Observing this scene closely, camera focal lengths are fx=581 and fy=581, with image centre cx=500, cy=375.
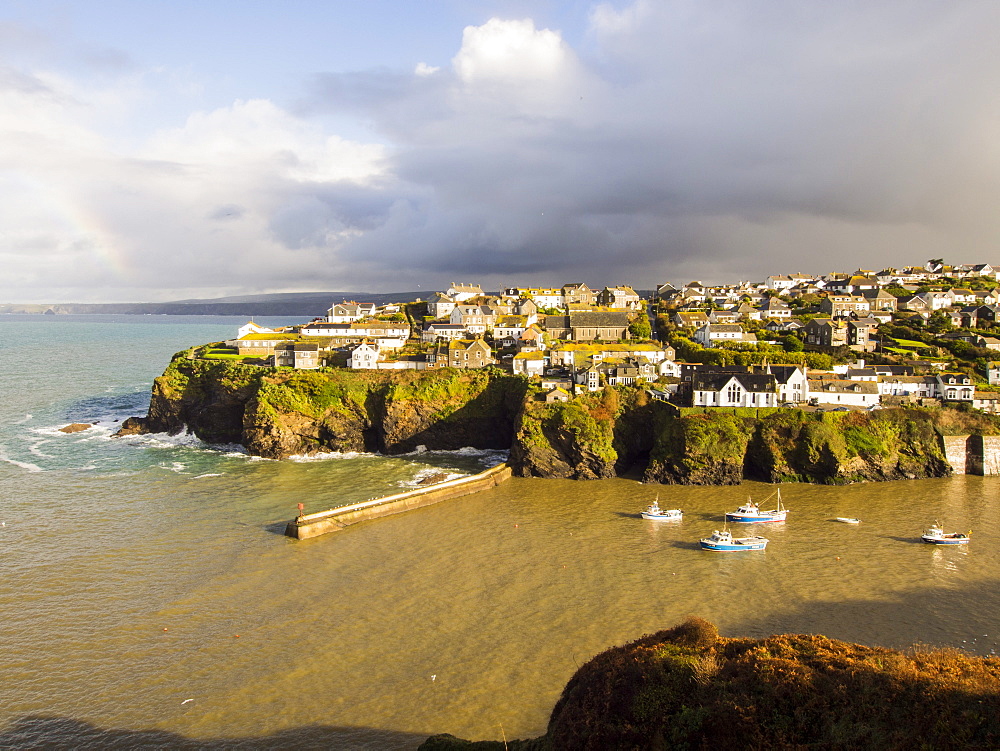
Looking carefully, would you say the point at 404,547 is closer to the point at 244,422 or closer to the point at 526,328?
the point at 244,422

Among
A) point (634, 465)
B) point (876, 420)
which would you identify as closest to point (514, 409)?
point (634, 465)

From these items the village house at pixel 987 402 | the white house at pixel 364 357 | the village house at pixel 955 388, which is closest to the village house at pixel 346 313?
the white house at pixel 364 357

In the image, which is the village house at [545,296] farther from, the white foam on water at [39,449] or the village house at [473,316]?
the white foam on water at [39,449]

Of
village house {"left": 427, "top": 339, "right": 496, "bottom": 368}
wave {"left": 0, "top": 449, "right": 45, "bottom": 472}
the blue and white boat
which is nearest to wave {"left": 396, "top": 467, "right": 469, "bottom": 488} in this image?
village house {"left": 427, "top": 339, "right": 496, "bottom": 368}

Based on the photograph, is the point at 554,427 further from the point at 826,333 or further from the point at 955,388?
the point at 826,333

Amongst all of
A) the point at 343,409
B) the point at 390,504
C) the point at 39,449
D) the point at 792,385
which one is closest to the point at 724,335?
the point at 792,385
